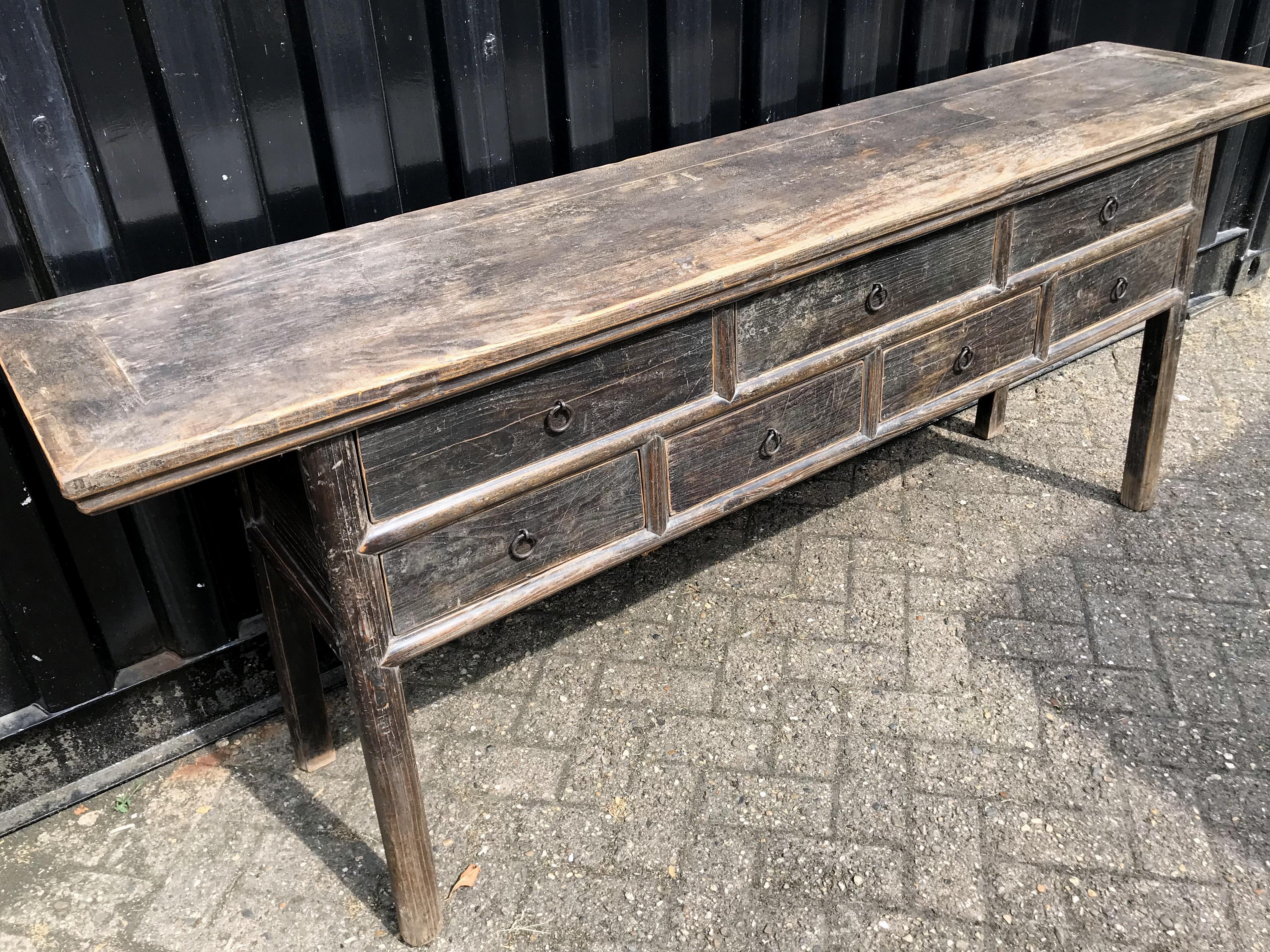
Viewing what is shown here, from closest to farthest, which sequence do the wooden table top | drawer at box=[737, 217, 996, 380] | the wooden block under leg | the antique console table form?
1. the wooden table top
2. the antique console table
3. drawer at box=[737, 217, 996, 380]
4. the wooden block under leg

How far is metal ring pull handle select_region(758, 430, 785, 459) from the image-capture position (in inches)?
91.4

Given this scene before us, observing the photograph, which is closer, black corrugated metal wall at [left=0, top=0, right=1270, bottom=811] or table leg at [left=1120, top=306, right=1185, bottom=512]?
black corrugated metal wall at [left=0, top=0, right=1270, bottom=811]

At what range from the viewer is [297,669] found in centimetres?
257

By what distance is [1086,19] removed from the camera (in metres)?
3.77

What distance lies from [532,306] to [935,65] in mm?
2094

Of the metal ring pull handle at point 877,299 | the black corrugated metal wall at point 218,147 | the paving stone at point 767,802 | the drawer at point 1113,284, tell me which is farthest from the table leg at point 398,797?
the drawer at point 1113,284

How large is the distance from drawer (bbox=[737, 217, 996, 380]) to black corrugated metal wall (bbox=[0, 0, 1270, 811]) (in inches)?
36.1

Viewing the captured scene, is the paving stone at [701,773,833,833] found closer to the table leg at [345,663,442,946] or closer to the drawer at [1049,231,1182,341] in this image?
the table leg at [345,663,442,946]

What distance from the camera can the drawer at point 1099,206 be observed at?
256cm

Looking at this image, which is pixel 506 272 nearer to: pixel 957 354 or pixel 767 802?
pixel 957 354

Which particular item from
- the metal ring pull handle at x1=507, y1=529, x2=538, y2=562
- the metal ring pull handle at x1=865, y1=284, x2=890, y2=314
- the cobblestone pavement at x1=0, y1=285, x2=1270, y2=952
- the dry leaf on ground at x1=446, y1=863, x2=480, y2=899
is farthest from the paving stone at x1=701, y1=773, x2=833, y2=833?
the metal ring pull handle at x1=865, y1=284, x2=890, y2=314

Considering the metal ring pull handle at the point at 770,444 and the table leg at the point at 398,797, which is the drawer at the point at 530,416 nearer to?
the metal ring pull handle at the point at 770,444

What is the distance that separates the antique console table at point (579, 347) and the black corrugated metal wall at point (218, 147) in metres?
0.26

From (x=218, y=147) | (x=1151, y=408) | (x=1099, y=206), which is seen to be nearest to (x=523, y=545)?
(x=218, y=147)
